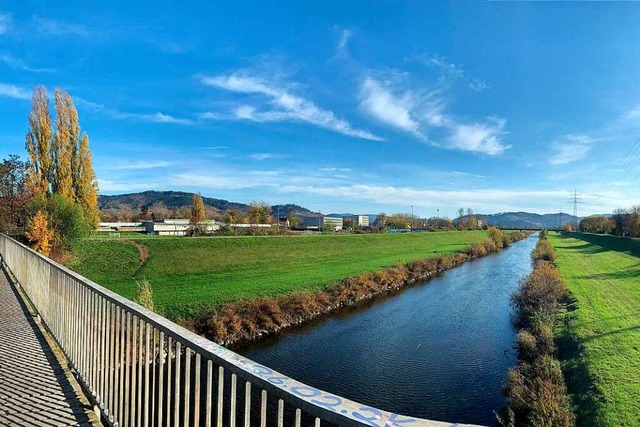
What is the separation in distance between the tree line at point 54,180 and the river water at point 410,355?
1428cm

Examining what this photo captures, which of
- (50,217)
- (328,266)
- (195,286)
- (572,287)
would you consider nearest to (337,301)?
(195,286)

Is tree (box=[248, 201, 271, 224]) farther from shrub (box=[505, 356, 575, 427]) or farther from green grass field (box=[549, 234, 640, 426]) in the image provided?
shrub (box=[505, 356, 575, 427])

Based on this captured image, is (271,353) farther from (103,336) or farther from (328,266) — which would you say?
(328,266)

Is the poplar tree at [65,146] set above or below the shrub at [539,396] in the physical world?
above

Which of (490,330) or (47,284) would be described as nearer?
(47,284)

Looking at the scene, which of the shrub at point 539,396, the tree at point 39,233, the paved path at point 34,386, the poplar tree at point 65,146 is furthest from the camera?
the poplar tree at point 65,146

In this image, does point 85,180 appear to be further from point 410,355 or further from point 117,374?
point 117,374

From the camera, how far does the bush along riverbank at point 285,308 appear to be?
15.9 meters

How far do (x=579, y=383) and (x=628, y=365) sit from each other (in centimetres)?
167

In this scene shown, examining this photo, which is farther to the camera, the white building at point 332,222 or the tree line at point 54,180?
the white building at point 332,222

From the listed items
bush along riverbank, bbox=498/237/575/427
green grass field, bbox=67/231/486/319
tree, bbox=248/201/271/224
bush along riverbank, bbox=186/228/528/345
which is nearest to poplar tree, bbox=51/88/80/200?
green grass field, bbox=67/231/486/319

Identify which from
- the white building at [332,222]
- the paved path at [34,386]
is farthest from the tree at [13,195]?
the white building at [332,222]

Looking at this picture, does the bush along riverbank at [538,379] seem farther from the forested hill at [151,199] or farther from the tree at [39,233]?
the forested hill at [151,199]

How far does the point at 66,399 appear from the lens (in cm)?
439
